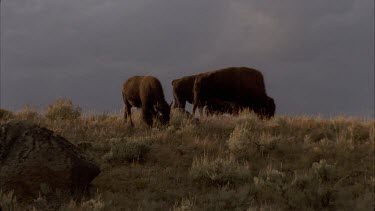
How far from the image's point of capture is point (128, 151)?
12422 mm

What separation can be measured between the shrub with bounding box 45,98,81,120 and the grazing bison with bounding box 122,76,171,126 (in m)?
1.64

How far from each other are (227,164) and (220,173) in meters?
0.30

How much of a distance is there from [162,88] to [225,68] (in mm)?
5439

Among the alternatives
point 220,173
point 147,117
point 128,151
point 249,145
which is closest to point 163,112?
point 147,117

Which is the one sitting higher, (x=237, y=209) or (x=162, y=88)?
(x=162, y=88)

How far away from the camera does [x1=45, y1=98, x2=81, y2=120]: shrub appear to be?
18453 mm

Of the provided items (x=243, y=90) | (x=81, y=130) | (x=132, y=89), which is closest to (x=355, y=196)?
(x=81, y=130)

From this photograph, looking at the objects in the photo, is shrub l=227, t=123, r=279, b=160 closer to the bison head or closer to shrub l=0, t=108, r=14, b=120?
the bison head

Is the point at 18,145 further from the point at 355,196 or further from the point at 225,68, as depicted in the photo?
the point at 225,68

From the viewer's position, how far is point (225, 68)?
74.0 ft

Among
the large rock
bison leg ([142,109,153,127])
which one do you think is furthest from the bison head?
the large rock

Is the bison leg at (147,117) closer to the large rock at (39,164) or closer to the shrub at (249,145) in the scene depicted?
the shrub at (249,145)

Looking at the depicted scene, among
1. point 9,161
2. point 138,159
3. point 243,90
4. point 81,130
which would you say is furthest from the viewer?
point 243,90

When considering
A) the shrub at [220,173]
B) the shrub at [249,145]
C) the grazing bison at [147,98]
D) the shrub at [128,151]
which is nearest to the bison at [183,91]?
the grazing bison at [147,98]
